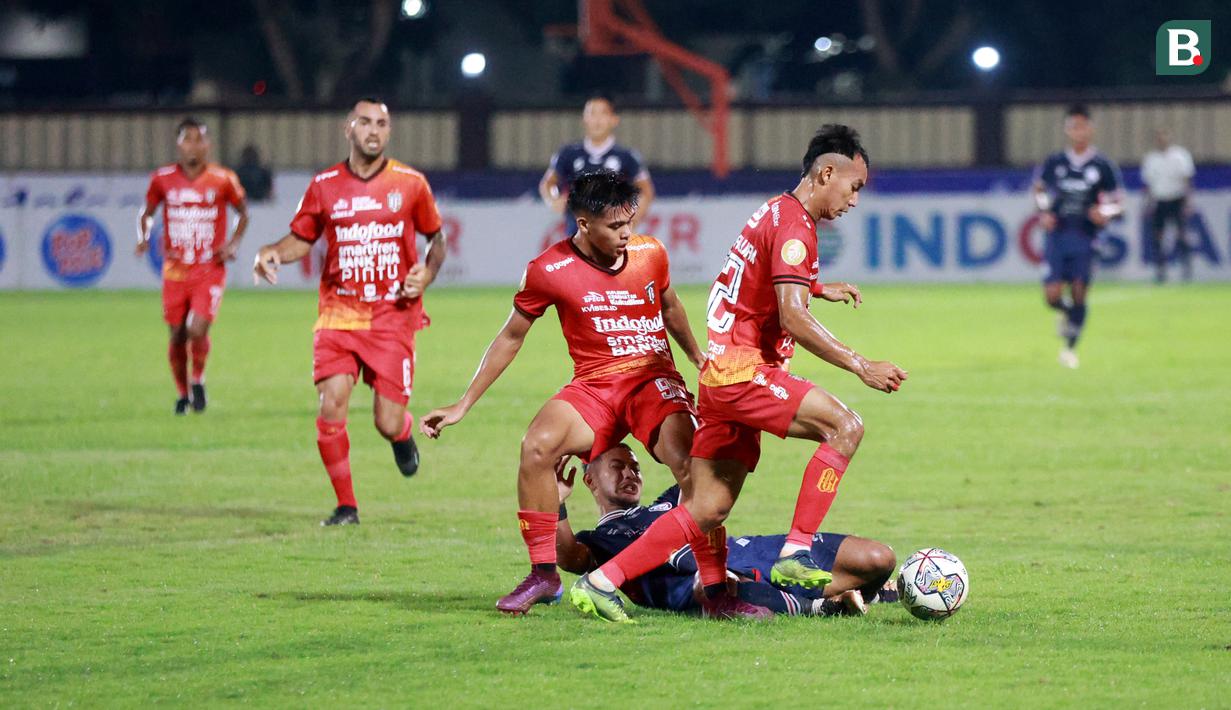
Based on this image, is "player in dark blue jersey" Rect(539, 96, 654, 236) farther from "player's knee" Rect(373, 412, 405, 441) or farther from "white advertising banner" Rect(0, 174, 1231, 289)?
"white advertising banner" Rect(0, 174, 1231, 289)

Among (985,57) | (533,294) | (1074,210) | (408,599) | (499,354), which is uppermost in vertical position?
(985,57)

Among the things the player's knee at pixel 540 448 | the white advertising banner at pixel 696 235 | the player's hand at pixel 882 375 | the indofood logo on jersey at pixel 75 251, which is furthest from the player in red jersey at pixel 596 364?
the indofood logo on jersey at pixel 75 251

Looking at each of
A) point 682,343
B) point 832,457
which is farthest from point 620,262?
point 832,457

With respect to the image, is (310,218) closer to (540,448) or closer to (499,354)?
(499,354)

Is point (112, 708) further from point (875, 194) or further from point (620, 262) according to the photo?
point (875, 194)

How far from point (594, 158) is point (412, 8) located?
2033cm

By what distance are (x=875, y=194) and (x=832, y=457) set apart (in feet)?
77.6

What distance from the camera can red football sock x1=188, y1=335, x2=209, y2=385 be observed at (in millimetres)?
14133

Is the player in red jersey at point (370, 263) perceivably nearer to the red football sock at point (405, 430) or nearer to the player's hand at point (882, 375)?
the red football sock at point (405, 430)

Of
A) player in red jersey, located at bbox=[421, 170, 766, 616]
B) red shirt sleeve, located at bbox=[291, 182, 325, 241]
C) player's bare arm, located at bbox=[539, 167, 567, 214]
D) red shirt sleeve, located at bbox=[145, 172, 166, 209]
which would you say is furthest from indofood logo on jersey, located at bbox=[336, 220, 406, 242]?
red shirt sleeve, located at bbox=[145, 172, 166, 209]

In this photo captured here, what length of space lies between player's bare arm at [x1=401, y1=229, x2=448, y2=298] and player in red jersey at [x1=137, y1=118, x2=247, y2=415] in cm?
466

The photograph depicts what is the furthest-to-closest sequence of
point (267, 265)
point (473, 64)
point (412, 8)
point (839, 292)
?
point (473, 64)
point (412, 8)
point (267, 265)
point (839, 292)

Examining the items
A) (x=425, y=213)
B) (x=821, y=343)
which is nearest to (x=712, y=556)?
(x=821, y=343)

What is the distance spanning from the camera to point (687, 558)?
6887 mm
